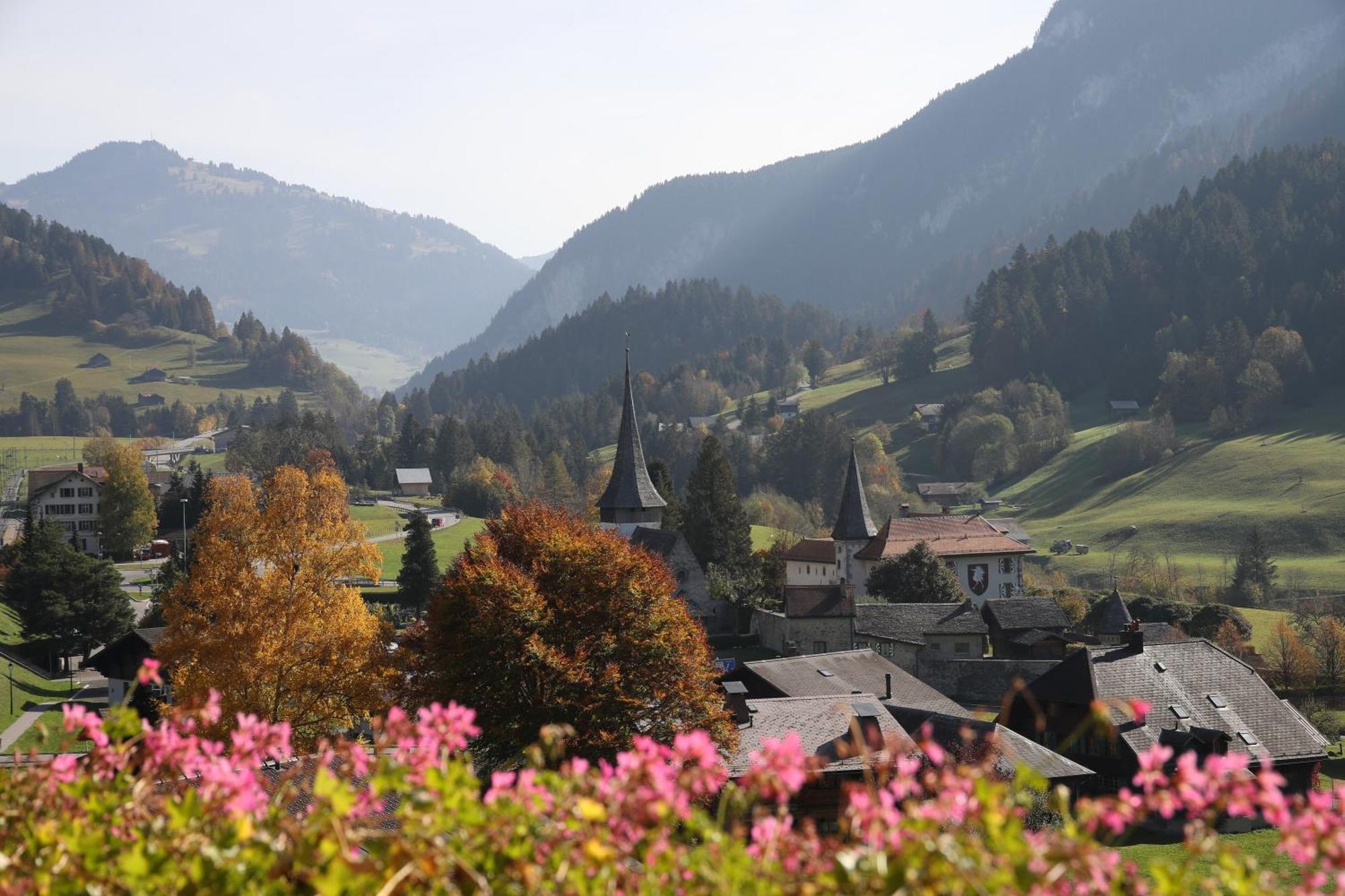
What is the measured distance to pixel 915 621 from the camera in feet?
203

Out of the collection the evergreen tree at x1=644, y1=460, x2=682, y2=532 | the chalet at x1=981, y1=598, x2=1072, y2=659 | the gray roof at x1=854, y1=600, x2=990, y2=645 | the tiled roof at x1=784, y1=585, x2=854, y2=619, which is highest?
the evergreen tree at x1=644, y1=460, x2=682, y2=532

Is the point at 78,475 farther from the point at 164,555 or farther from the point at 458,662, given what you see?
the point at 458,662

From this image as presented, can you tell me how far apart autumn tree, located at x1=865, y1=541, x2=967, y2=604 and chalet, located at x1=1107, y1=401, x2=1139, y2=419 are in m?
99.4

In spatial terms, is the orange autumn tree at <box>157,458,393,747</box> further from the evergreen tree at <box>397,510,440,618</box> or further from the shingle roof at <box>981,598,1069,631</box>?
the shingle roof at <box>981,598,1069,631</box>

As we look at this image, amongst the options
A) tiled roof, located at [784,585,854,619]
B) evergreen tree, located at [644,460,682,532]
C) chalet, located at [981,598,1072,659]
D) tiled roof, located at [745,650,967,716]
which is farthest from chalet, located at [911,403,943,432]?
tiled roof, located at [745,650,967,716]

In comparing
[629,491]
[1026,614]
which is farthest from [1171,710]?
[629,491]

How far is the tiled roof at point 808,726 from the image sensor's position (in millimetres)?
30000

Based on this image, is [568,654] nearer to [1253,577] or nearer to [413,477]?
[1253,577]

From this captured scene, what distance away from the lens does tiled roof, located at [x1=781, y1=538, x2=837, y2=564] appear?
79.5 metres

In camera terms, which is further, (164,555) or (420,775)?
(164,555)

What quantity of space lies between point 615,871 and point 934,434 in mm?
168529

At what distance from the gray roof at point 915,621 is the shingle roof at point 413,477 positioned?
84.2 metres

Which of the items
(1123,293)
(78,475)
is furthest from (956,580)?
(1123,293)

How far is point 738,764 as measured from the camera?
29688 millimetres
